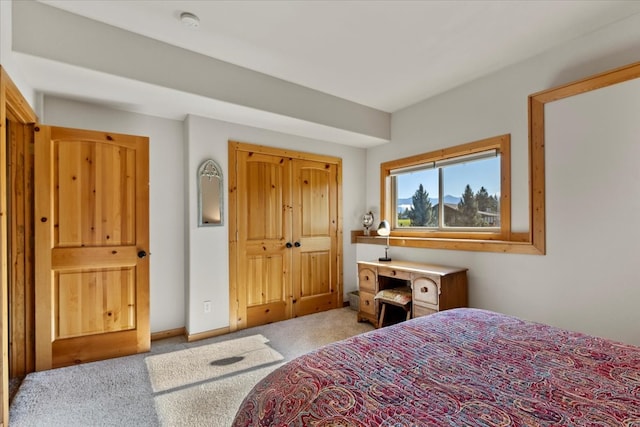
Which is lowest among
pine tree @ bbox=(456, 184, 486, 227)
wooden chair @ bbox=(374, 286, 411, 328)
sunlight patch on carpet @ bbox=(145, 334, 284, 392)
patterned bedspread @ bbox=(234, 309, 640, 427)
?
sunlight patch on carpet @ bbox=(145, 334, 284, 392)

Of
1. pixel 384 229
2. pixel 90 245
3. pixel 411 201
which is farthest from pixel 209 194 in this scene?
pixel 411 201

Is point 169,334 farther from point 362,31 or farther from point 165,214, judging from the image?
point 362,31

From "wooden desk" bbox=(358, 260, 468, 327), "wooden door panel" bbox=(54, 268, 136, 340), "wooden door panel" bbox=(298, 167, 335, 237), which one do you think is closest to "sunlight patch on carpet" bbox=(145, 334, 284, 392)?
"wooden door panel" bbox=(54, 268, 136, 340)

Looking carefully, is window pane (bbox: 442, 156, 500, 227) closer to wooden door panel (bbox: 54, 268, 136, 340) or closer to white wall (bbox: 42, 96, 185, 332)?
white wall (bbox: 42, 96, 185, 332)

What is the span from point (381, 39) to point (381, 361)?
231 cm

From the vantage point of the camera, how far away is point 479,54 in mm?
2625

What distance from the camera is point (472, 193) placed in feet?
10.7

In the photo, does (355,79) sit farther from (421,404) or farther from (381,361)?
(421,404)

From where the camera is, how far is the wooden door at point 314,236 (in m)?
3.84

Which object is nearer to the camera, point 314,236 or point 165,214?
point 165,214

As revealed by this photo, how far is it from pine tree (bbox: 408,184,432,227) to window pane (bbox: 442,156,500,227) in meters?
0.25

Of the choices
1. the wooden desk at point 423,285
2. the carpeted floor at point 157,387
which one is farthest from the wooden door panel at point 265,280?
the wooden desk at point 423,285

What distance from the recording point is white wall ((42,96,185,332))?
3.08 meters

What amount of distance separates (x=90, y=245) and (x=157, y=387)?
1.35 m
